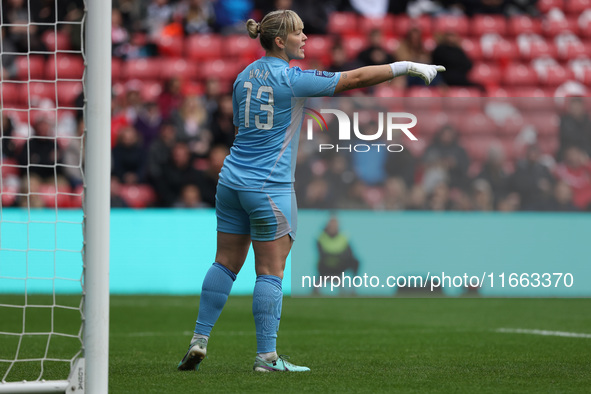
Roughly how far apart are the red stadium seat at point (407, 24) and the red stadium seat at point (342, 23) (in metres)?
0.65

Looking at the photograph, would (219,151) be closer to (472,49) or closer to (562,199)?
(562,199)

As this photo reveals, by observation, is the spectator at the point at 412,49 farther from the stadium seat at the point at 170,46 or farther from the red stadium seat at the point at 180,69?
the stadium seat at the point at 170,46

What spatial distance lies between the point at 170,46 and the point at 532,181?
20.9 ft

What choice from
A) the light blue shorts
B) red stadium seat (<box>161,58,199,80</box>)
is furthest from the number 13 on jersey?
red stadium seat (<box>161,58,199,80</box>)

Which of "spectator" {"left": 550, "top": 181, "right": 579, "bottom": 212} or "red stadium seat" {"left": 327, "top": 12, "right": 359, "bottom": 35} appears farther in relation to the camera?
"red stadium seat" {"left": 327, "top": 12, "right": 359, "bottom": 35}

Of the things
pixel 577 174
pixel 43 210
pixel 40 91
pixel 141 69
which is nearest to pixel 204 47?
pixel 141 69

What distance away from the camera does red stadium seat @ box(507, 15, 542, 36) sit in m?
15.0

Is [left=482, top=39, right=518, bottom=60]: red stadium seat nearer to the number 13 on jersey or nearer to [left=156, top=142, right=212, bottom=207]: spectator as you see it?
[left=156, top=142, right=212, bottom=207]: spectator

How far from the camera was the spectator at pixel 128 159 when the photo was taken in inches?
458

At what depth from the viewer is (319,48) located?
14156 millimetres

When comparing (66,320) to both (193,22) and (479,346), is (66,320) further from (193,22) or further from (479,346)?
(193,22)

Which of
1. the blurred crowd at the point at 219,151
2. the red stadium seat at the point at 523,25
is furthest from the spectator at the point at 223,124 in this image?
the red stadium seat at the point at 523,25

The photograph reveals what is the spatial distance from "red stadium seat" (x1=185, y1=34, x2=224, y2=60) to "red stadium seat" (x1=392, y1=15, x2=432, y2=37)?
2795 millimetres

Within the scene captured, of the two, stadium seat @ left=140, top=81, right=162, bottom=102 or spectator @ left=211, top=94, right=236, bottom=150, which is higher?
stadium seat @ left=140, top=81, right=162, bottom=102
